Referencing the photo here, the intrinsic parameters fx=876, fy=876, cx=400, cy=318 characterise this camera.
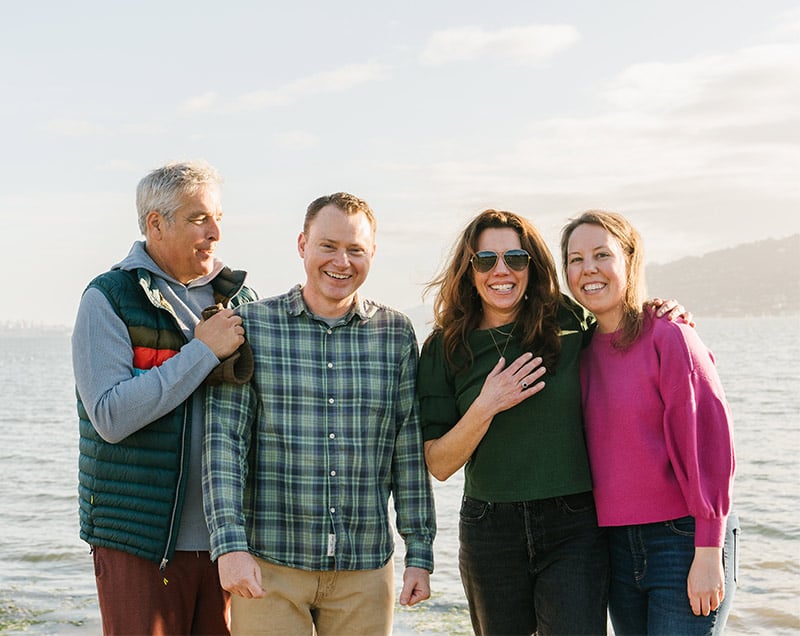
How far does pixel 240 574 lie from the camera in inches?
139

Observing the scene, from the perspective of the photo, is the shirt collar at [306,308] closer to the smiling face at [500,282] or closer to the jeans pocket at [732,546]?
the smiling face at [500,282]

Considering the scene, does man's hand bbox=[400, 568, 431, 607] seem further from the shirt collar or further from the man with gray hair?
the shirt collar

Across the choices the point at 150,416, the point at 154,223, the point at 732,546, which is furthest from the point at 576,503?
the point at 154,223

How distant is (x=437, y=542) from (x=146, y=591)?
7631 millimetres

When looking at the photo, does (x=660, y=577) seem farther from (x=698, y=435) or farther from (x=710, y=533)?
(x=698, y=435)

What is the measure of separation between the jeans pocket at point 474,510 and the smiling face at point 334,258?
1024 millimetres

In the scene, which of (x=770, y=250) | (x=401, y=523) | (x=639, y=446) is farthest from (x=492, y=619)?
(x=770, y=250)

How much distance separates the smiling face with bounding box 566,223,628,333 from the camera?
3.93 metres

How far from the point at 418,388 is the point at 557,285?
81 centimetres

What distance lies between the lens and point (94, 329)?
12.2 feet

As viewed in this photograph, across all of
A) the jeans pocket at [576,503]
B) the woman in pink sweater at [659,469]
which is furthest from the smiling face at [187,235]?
the jeans pocket at [576,503]

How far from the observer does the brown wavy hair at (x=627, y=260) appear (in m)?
3.85

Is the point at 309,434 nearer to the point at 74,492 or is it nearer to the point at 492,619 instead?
the point at 492,619

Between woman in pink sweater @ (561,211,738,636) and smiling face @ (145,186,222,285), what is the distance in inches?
68.1
